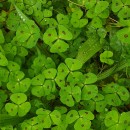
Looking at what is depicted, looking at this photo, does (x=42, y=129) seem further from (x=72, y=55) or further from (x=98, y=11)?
(x=98, y=11)

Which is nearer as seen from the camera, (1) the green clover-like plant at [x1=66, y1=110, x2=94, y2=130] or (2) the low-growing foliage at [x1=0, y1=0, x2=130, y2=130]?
(1) the green clover-like plant at [x1=66, y1=110, x2=94, y2=130]

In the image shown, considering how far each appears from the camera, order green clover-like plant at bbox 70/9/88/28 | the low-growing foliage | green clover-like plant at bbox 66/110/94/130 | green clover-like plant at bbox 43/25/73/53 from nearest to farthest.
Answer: green clover-like plant at bbox 66/110/94/130, the low-growing foliage, green clover-like plant at bbox 43/25/73/53, green clover-like plant at bbox 70/9/88/28

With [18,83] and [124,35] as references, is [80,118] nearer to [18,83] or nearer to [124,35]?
[18,83]

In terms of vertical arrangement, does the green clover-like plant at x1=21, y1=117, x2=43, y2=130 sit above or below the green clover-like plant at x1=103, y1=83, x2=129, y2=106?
below

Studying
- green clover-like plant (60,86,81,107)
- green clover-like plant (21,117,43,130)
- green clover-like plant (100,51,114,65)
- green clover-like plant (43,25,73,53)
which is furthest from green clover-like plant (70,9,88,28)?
green clover-like plant (21,117,43,130)

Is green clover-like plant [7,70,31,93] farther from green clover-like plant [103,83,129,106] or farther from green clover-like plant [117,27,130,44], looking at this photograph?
green clover-like plant [117,27,130,44]

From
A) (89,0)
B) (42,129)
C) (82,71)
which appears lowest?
(42,129)

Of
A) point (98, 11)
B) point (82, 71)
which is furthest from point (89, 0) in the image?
point (82, 71)

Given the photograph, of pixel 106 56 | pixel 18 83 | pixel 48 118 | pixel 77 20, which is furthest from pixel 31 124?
pixel 77 20
